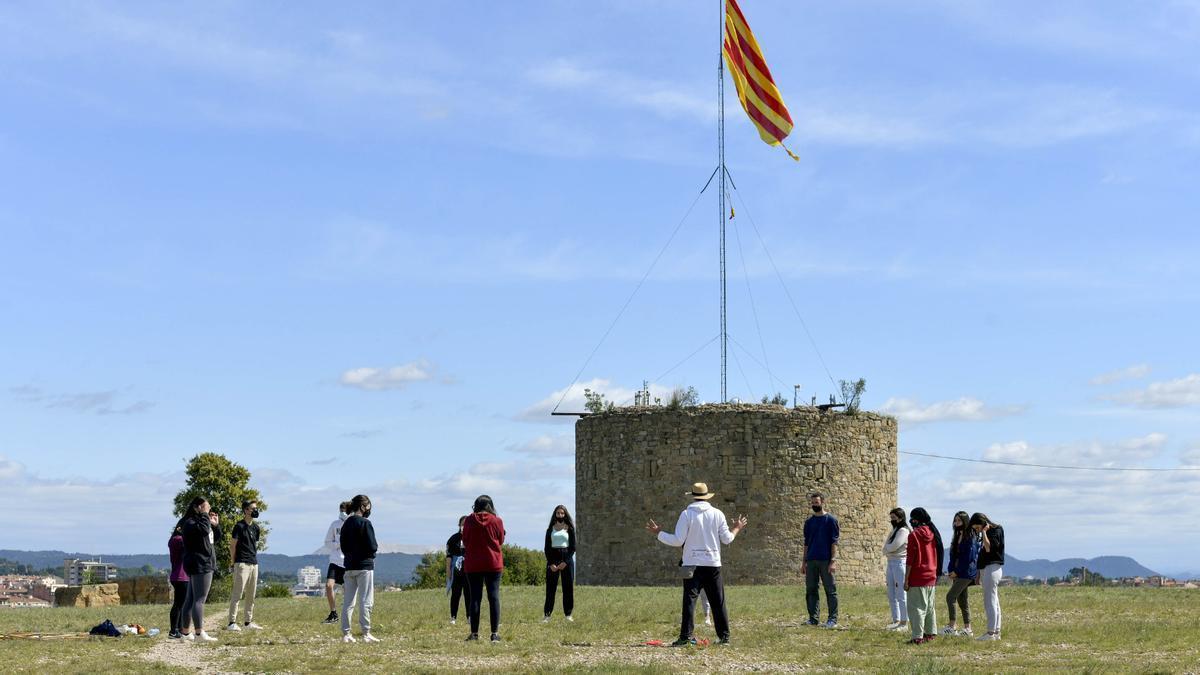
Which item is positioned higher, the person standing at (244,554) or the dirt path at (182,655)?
the person standing at (244,554)

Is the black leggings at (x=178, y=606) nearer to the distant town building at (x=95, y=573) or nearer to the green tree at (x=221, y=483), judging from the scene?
the distant town building at (x=95, y=573)

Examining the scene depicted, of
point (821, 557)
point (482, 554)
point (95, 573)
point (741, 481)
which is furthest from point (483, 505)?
point (95, 573)

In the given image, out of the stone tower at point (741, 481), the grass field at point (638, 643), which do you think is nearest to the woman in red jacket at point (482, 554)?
the grass field at point (638, 643)

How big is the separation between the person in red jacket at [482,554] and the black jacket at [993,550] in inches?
227

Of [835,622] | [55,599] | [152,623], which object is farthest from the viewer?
[55,599]

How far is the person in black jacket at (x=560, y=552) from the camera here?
19266 millimetres

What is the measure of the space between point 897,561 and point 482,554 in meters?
5.24

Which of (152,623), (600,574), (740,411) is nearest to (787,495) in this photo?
(740,411)

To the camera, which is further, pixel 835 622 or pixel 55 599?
pixel 55 599

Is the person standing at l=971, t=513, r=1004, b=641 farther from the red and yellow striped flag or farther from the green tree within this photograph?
the green tree

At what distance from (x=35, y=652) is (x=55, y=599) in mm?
16699

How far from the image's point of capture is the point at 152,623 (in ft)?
66.7

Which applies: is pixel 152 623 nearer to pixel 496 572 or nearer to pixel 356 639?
pixel 356 639

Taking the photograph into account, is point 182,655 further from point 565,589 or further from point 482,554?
point 565,589
